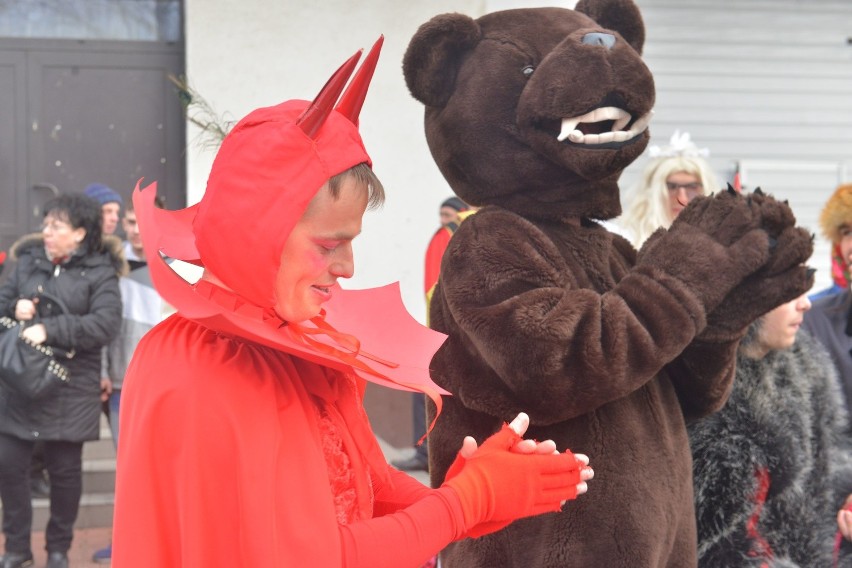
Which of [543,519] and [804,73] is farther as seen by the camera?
[804,73]

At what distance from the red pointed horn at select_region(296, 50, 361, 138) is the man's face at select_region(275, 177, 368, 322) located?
101mm

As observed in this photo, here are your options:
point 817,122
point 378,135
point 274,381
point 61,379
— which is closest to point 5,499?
point 61,379

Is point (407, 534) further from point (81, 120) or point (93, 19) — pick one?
point (93, 19)

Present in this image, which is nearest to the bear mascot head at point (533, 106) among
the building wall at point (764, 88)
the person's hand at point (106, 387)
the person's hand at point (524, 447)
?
the person's hand at point (524, 447)

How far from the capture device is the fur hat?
4355 millimetres

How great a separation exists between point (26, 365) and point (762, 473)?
383 centimetres

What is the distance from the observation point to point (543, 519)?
2521 millimetres

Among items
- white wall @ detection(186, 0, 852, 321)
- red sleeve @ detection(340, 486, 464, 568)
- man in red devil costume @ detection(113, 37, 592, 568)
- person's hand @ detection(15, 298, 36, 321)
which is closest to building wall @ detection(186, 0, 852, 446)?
white wall @ detection(186, 0, 852, 321)

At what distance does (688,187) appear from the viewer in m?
4.62

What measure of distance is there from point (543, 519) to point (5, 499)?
4.08 metres

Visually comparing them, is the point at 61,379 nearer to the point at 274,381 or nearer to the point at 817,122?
the point at 274,381

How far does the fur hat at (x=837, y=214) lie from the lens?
4355 millimetres

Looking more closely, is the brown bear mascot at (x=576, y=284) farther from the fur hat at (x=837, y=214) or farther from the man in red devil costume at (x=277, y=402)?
the fur hat at (x=837, y=214)

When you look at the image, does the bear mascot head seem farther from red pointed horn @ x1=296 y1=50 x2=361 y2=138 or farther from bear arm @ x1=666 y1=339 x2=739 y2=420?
red pointed horn @ x1=296 y1=50 x2=361 y2=138
